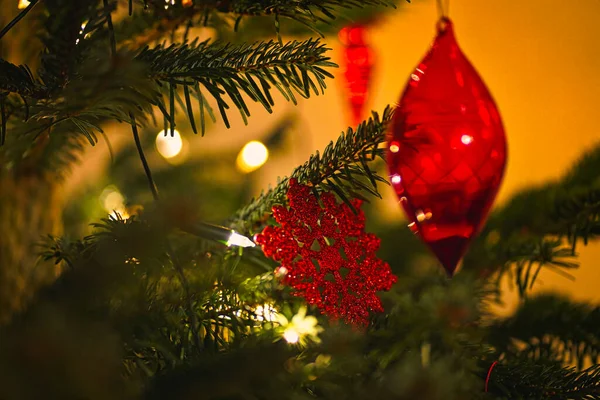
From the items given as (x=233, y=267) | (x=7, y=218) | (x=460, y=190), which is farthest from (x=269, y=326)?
(x=7, y=218)

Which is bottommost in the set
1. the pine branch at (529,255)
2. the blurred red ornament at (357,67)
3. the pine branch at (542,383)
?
the pine branch at (542,383)

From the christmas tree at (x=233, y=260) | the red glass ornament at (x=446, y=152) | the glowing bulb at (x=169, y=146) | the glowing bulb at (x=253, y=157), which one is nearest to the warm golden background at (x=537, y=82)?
the glowing bulb at (x=169, y=146)

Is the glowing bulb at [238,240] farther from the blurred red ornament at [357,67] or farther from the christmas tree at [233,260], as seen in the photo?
the blurred red ornament at [357,67]

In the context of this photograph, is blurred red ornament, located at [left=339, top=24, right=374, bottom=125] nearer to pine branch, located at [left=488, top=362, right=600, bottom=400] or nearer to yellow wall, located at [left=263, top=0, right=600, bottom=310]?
yellow wall, located at [left=263, top=0, right=600, bottom=310]

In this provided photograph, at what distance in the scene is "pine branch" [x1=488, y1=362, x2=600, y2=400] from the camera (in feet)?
1.23

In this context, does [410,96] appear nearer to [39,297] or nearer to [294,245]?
[294,245]

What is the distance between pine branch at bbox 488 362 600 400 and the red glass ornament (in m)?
0.07

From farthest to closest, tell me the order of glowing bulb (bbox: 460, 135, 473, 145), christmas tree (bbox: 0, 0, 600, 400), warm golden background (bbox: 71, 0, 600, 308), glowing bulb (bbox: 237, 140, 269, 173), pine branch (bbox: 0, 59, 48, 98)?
1. warm golden background (bbox: 71, 0, 600, 308)
2. glowing bulb (bbox: 237, 140, 269, 173)
3. glowing bulb (bbox: 460, 135, 473, 145)
4. pine branch (bbox: 0, 59, 48, 98)
5. christmas tree (bbox: 0, 0, 600, 400)

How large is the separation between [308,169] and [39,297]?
0.21m

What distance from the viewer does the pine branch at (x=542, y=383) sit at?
1.23ft

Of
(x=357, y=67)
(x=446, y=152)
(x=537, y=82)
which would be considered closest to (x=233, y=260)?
(x=446, y=152)

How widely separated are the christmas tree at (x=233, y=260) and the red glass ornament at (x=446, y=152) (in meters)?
0.03

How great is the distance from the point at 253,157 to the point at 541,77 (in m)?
0.67

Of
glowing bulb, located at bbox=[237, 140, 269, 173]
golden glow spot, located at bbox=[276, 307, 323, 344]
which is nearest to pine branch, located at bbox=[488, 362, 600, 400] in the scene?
golden glow spot, located at bbox=[276, 307, 323, 344]
